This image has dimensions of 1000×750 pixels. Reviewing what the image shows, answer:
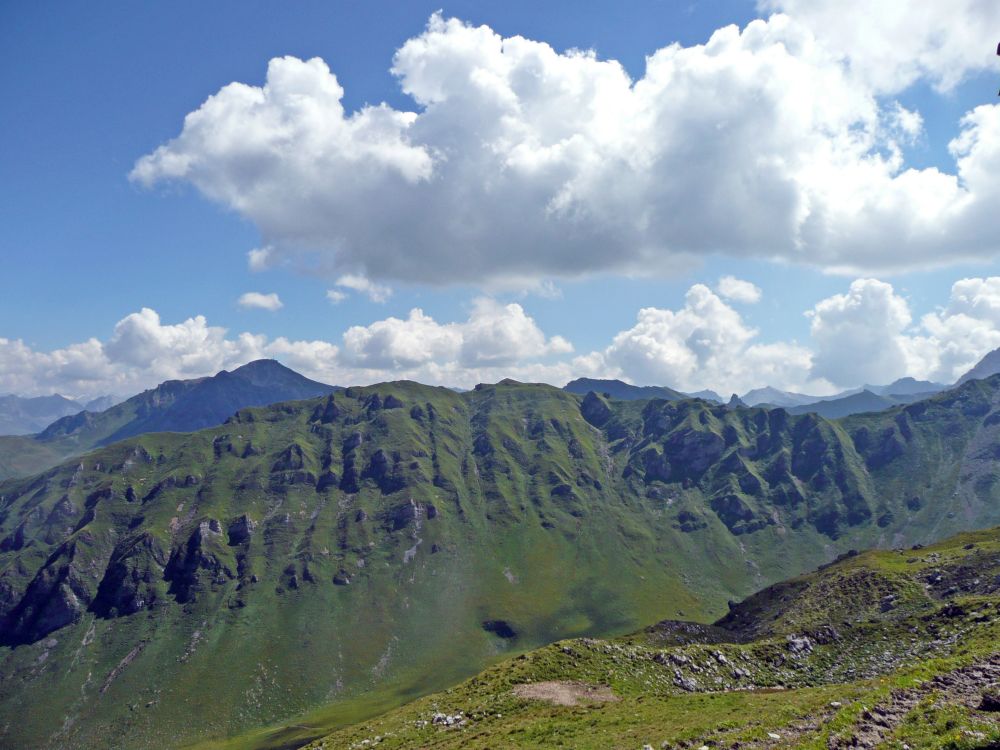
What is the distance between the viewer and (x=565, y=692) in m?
72.0

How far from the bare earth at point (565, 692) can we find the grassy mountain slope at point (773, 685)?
0.85 feet

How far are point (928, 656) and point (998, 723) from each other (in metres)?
61.9

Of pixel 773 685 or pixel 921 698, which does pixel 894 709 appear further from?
pixel 773 685

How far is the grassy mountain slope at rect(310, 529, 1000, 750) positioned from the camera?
3569 cm

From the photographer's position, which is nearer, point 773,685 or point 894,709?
point 894,709

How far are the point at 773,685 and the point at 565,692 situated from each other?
32.3 m

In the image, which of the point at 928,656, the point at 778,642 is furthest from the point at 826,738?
the point at 778,642

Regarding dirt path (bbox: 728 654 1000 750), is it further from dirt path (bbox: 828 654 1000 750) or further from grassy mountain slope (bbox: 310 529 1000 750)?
grassy mountain slope (bbox: 310 529 1000 750)

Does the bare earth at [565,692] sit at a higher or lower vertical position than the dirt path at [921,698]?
lower

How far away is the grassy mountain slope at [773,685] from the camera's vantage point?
35688 mm

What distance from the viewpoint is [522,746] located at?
5212 cm

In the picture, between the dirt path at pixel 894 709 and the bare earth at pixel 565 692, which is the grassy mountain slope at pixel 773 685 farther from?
the bare earth at pixel 565 692

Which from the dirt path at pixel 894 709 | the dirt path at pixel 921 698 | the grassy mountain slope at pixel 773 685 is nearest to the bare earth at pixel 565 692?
the grassy mountain slope at pixel 773 685

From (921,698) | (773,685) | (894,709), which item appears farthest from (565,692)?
(894,709)
